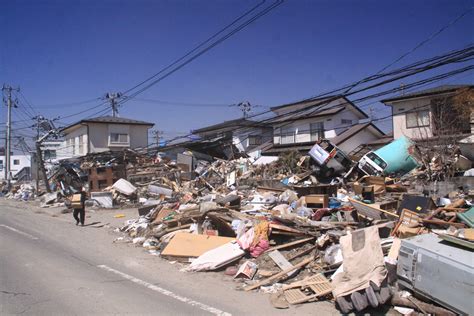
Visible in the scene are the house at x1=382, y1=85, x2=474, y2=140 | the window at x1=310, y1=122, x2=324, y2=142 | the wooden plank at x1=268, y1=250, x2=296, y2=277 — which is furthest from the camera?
the window at x1=310, y1=122, x2=324, y2=142

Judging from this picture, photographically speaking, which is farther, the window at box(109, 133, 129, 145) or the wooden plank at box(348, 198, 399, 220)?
the window at box(109, 133, 129, 145)

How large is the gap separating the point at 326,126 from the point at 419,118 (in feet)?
23.7

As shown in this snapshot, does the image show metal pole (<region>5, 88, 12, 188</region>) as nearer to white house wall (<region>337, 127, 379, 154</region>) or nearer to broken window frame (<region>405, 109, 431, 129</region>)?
white house wall (<region>337, 127, 379, 154</region>)

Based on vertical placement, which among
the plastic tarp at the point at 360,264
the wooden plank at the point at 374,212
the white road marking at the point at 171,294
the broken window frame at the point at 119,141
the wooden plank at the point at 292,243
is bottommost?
the white road marking at the point at 171,294

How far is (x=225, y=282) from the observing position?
20.8ft

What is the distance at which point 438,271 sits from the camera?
436cm

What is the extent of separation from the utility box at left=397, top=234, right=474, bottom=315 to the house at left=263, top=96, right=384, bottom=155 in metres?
22.3

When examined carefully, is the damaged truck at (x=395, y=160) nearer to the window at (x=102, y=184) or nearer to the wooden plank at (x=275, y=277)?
the wooden plank at (x=275, y=277)

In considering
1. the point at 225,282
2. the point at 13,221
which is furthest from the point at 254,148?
the point at 225,282

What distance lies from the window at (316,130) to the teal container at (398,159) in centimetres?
1017

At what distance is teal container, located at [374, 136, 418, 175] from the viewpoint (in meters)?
18.8

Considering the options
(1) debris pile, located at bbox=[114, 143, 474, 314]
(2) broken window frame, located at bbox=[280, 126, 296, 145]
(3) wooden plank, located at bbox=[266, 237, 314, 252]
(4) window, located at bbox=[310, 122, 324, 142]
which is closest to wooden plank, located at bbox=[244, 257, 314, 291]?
(1) debris pile, located at bbox=[114, 143, 474, 314]

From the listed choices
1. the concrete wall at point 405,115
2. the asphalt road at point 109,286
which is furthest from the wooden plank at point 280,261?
the concrete wall at point 405,115

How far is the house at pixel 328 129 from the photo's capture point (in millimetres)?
27594
